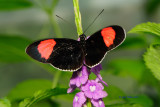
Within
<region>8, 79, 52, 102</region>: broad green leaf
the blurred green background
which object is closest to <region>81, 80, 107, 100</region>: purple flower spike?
<region>8, 79, 52, 102</region>: broad green leaf

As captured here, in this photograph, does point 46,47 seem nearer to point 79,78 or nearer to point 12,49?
point 79,78

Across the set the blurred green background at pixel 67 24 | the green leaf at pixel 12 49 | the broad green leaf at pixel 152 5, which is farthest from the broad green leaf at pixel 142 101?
the broad green leaf at pixel 152 5

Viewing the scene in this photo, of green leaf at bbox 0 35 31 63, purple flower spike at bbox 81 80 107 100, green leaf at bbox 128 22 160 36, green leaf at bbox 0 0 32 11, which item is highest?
green leaf at bbox 128 22 160 36

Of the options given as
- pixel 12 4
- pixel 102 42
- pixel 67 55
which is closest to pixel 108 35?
pixel 102 42

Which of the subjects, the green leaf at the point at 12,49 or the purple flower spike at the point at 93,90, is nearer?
the purple flower spike at the point at 93,90

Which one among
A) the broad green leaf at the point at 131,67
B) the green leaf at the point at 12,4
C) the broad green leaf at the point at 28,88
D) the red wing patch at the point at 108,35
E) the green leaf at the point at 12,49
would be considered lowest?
the broad green leaf at the point at 28,88

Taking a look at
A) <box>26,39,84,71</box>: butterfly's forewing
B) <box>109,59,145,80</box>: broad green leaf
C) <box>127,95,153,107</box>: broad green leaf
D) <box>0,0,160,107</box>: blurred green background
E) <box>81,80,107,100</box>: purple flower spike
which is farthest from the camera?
<box>0,0,160,107</box>: blurred green background

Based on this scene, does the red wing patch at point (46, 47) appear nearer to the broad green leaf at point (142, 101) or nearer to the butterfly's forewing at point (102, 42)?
the butterfly's forewing at point (102, 42)

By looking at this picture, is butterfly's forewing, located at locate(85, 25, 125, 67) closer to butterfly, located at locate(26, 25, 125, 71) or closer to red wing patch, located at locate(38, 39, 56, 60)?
butterfly, located at locate(26, 25, 125, 71)
